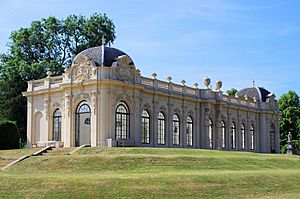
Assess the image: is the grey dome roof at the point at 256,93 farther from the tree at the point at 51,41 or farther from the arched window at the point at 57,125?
the arched window at the point at 57,125

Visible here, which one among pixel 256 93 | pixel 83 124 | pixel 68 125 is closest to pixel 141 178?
pixel 68 125

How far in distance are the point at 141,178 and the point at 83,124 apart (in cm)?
2058

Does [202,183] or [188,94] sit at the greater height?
[188,94]

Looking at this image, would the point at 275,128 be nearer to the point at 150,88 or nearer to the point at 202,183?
the point at 150,88

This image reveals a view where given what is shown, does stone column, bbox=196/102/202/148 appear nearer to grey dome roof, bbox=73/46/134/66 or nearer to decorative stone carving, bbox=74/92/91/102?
grey dome roof, bbox=73/46/134/66

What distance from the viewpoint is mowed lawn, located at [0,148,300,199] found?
74.5 ft

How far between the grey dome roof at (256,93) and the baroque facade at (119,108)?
8348 millimetres

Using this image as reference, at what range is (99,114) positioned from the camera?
4106cm

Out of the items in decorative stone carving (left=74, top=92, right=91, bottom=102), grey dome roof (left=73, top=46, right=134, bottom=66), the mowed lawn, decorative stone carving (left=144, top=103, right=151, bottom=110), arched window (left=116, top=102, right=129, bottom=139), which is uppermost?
grey dome roof (left=73, top=46, right=134, bottom=66)

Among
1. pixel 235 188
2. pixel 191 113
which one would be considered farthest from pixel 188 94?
pixel 235 188

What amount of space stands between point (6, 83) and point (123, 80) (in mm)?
21461

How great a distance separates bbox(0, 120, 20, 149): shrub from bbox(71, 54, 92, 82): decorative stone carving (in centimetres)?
746

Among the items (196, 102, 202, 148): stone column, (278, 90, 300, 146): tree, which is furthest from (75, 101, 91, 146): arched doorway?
(278, 90, 300, 146): tree

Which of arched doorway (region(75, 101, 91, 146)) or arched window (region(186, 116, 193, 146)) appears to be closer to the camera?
arched doorway (region(75, 101, 91, 146))
